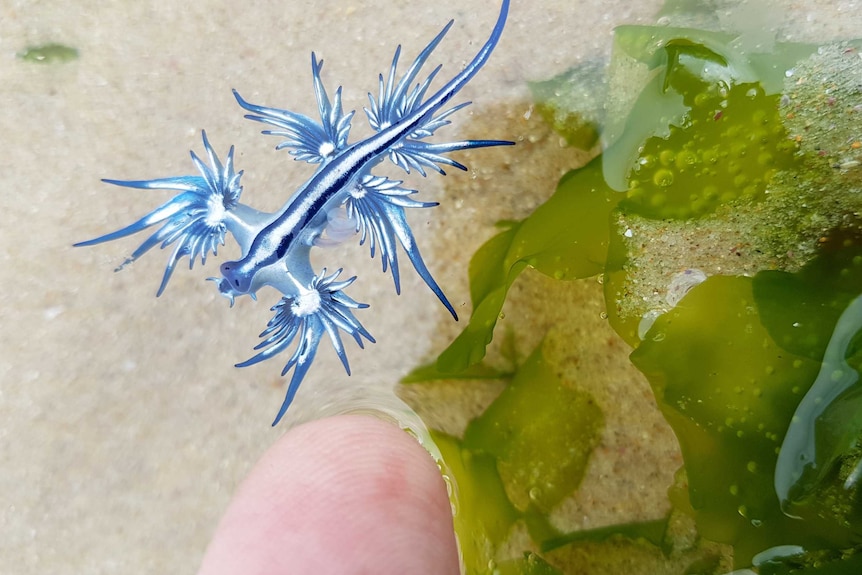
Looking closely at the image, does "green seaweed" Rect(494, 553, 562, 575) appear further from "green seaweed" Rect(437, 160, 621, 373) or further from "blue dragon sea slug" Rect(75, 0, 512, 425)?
"blue dragon sea slug" Rect(75, 0, 512, 425)

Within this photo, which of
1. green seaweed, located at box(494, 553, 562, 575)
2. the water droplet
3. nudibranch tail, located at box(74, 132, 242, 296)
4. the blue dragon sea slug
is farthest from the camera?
green seaweed, located at box(494, 553, 562, 575)

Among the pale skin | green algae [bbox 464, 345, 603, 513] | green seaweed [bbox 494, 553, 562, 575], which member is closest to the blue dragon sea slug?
the pale skin

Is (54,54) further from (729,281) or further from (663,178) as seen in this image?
(729,281)

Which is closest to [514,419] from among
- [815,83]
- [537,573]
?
[537,573]

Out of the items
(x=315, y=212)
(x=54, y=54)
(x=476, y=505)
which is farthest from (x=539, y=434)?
(x=54, y=54)

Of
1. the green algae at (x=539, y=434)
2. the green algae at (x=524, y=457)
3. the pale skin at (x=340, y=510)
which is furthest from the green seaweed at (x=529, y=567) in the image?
the pale skin at (x=340, y=510)

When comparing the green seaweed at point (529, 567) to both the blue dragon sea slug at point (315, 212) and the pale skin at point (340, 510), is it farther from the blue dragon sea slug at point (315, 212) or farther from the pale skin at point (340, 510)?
the blue dragon sea slug at point (315, 212)
